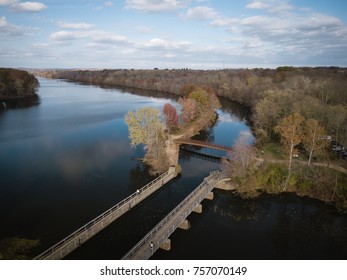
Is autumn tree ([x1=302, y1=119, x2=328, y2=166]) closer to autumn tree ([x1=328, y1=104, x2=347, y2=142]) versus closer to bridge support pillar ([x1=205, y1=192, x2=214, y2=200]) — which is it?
autumn tree ([x1=328, y1=104, x2=347, y2=142])

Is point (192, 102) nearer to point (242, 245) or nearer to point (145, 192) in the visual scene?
point (145, 192)

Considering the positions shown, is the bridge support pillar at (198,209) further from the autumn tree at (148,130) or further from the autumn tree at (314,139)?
the autumn tree at (314,139)

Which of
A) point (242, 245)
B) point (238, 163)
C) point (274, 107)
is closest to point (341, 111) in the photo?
→ point (274, 107)

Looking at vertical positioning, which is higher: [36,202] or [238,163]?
[238,163]

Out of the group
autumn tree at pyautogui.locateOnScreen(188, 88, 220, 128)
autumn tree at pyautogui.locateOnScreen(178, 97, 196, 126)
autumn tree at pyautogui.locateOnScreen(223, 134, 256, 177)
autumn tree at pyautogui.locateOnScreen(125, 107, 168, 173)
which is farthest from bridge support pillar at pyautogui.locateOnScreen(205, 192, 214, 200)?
autumn tree at pyautogui.locateOnScreen(188, 88, 220, 128)

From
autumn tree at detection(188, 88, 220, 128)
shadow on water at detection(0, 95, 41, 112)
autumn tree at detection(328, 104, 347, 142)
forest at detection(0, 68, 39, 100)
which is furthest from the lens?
forest at detection(0, 68, 39, 100)

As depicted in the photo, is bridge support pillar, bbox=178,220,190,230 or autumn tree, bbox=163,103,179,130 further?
autumn tree, bbox=163,103,179,130
